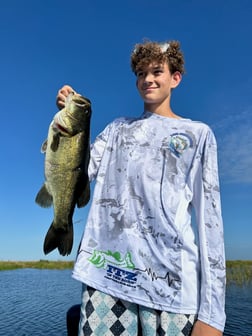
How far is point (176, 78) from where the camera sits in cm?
345

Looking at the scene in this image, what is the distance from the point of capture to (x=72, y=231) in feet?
10.4

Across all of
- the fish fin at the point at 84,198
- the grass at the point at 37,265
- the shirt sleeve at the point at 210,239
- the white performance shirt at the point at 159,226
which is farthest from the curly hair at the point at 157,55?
the grass at the point at 37,265

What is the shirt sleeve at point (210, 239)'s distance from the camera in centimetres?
275

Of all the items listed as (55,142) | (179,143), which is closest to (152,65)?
(179,143)

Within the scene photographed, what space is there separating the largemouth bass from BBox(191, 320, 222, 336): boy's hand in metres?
1.31

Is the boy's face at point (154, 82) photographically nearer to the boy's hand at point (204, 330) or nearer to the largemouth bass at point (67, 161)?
the largemouth bass at point (67, 161)

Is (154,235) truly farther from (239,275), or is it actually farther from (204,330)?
(239,275)

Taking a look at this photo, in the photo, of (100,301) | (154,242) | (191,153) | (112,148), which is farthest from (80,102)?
(100,301)

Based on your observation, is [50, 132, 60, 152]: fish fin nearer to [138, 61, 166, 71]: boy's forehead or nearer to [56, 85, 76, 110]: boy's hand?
[56, 85, 76, 110]: boy's hand

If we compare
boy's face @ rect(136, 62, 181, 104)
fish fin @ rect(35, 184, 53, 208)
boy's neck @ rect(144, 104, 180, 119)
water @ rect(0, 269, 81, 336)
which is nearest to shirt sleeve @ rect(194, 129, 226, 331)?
boy's neck @ rect(144, 104, 180, 119)

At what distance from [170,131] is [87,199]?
3.09 ft

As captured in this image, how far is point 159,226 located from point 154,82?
1.24m

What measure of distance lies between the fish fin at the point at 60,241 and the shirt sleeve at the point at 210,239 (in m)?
1.07

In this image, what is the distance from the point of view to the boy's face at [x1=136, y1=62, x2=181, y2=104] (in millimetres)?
3264
